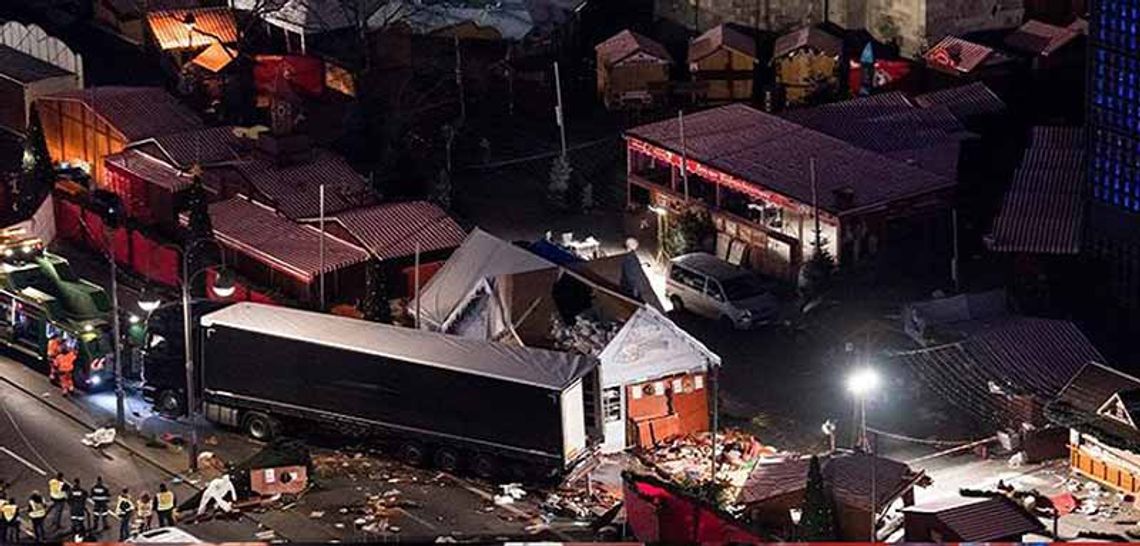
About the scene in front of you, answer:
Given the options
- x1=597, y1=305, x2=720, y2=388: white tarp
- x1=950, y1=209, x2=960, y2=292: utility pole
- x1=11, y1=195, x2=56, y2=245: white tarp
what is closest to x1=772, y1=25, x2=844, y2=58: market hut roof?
x1=950, y1=209, x2=960, y2=292: utility pole

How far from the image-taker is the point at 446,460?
2790 inches

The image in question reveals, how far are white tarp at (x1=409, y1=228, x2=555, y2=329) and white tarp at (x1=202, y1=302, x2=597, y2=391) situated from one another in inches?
128

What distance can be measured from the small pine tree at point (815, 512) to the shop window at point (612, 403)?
845cm

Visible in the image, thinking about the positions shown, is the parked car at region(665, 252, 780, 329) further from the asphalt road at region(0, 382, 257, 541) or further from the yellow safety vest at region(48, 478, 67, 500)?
the yellow safety vest at region(48, 478, 67, 500)

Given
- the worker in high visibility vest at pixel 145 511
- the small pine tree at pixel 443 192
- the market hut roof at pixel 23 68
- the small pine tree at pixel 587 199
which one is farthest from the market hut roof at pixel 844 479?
the market hut roof at pixel 23 68

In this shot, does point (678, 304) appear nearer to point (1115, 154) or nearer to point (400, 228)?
point (400, 228)

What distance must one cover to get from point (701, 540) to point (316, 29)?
45.3 metres

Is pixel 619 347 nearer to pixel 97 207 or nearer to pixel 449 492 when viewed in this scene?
pixel 449 492

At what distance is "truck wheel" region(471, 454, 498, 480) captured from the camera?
70188 mm

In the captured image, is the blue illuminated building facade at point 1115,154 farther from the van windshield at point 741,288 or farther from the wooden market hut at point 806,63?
the wooden market hut at point 806,63

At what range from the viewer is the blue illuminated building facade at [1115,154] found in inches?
3073

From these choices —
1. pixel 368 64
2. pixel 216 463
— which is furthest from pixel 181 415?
pixel 368 64

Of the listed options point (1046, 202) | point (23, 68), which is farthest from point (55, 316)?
point (1046, 202)

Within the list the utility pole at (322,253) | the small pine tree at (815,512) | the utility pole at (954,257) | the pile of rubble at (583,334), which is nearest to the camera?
the small pine tree at (815,512)
